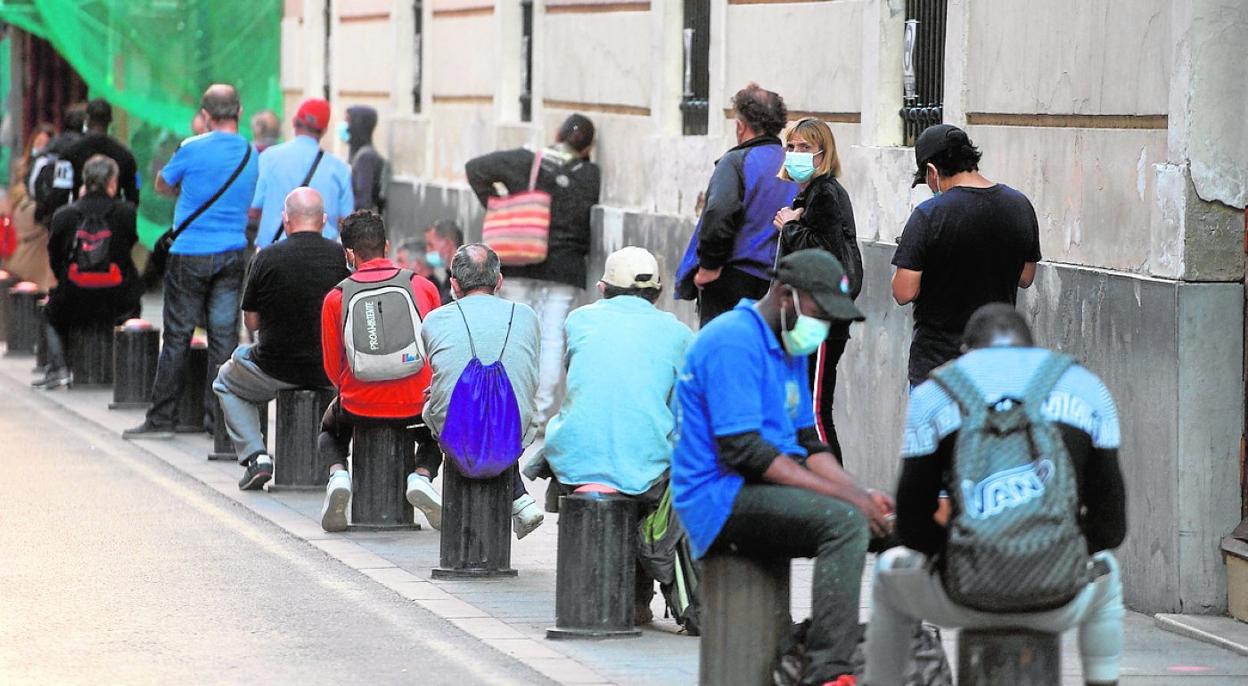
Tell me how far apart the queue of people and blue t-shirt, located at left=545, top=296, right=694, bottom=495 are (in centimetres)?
1

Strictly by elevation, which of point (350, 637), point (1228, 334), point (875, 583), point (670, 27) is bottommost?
point (350, 637)

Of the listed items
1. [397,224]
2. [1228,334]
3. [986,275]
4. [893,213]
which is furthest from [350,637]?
[397,224]

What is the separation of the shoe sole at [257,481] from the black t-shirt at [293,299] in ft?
1.73

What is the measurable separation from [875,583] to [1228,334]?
2953 mm

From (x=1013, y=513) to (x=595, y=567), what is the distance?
2.93m

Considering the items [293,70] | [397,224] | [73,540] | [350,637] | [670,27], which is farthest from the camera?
[293,70]

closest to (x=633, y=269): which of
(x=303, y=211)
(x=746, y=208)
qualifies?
(x=746, y=208)

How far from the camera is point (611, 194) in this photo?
15422 mm

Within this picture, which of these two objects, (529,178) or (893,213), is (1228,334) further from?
(529,178)

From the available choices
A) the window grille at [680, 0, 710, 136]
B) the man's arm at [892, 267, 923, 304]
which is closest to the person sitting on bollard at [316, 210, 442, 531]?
the man's arm at [892, 267, 923, 304]

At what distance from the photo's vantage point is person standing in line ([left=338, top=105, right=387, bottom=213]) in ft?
63.2

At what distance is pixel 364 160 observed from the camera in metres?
19.2

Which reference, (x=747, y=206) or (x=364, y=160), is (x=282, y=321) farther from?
(x=364, y=160)

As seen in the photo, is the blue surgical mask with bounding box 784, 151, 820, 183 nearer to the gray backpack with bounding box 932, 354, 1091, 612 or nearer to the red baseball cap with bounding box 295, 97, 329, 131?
the gray backpack with bounding box 932, 354, 1091, 612
